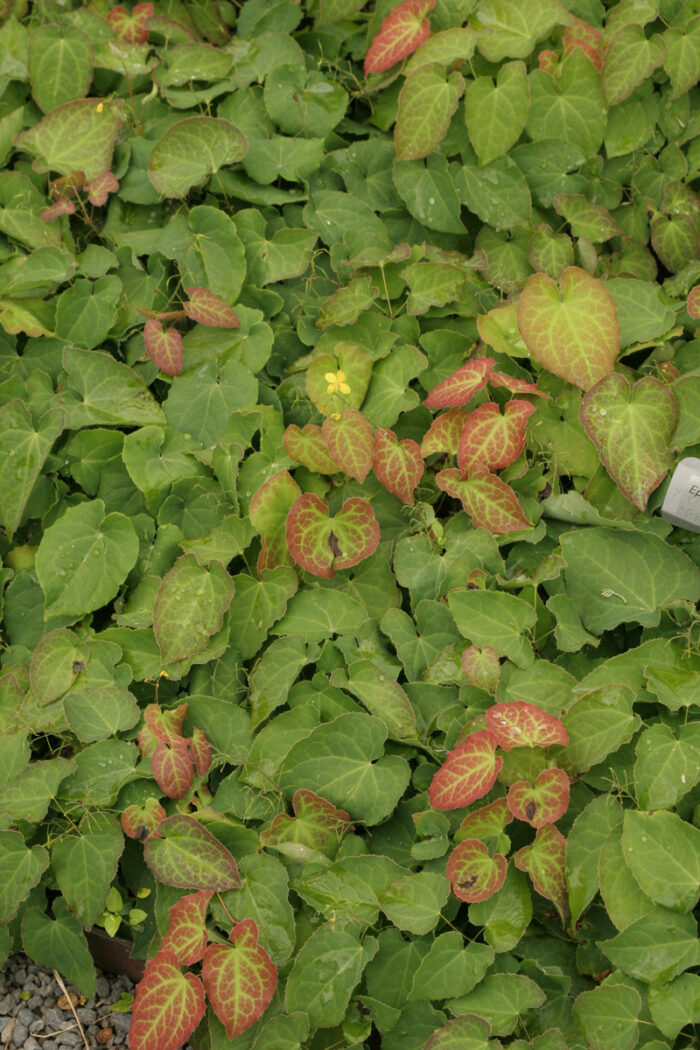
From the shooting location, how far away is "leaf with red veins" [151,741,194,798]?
1868 millimetres

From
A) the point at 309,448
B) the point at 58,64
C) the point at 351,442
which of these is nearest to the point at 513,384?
the point at 351,442

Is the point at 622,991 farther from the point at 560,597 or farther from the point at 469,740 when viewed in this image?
the point at 560,597

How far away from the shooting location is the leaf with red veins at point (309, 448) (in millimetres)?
2172

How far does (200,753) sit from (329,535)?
55cm

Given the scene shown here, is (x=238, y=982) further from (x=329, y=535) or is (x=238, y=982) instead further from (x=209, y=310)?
(x=209, y=310)

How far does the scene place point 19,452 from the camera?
2.23 m

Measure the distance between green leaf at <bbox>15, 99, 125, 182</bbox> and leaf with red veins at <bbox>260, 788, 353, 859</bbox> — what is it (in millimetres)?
1871

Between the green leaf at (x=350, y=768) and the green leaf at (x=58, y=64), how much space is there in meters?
2.03

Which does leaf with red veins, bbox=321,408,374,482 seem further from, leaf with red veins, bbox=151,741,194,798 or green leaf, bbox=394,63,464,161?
green leaf, bbox=394,63,464,161

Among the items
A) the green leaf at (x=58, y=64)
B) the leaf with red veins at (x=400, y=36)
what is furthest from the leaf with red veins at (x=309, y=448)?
the green leaf at (x=58, y=64)

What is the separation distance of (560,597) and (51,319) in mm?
1535

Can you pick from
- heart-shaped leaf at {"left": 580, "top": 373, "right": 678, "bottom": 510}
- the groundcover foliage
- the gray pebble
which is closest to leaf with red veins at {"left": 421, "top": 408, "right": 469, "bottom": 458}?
the groundcover foliage

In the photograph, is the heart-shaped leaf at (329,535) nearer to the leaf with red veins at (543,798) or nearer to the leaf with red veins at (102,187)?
the leaf with red veins at (543,798)

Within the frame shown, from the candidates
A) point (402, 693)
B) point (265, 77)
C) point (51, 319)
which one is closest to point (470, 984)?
point (402, 693)
